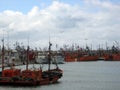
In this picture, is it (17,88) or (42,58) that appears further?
(42,58)

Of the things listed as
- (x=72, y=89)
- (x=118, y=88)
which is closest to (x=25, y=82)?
(x=72, y=89)

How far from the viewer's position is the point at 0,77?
6788 centimetres

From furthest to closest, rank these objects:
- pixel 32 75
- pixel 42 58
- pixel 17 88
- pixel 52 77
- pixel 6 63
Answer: pixel 42 58 < pixel 6 63 < pixel 52 77 < pixel 32 75 < pixel 17 88

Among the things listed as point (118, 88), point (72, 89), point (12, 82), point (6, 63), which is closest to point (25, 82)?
point (12, 82)

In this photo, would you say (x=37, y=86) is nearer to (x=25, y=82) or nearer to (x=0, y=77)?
(x=25, y=82)

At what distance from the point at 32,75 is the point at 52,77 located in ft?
21.5

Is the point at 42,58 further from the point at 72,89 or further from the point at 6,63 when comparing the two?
the point at 72,89

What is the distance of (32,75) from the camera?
68.8m

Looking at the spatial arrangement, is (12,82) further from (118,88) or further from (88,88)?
(118,88)

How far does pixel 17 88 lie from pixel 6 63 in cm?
8775

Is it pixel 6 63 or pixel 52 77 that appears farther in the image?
pixel 6 63

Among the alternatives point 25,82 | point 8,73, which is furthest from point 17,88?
point 8,73

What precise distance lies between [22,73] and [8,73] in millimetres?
2572

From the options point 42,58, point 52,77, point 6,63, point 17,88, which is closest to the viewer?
point 17,88
